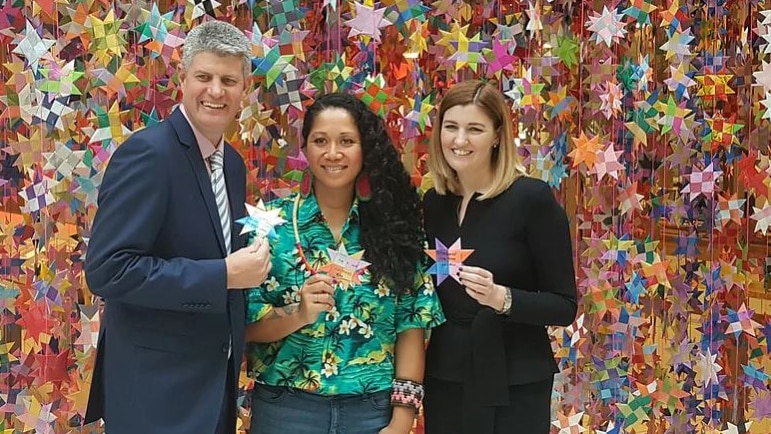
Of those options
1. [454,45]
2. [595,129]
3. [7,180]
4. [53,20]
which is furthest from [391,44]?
[7,180]

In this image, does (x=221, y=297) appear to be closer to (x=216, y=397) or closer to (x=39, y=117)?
(x=216, y=397)

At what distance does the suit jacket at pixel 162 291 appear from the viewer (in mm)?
1545

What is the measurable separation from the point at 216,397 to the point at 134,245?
40cm

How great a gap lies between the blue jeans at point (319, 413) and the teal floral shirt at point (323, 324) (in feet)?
0.07

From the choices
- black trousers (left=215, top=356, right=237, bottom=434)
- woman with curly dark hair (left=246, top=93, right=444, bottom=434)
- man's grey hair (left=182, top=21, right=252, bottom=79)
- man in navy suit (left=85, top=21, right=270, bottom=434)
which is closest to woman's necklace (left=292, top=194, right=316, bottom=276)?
woman with curly dark hair (left=246, top=93, right=444, bottom=434)

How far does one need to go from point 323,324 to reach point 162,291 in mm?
390

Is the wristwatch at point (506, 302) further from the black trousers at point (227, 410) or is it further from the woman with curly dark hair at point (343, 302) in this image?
the black trousers at point (227, 410)

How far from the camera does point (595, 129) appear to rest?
2.90 metres

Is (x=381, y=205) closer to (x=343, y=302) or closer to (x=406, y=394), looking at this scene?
(x=343, y=302)

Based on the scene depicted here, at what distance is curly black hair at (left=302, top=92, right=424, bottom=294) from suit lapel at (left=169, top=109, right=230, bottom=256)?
28 cm

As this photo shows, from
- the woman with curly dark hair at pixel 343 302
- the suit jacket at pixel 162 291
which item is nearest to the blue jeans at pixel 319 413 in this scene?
the woman with curly dark hair at pixel 343 302

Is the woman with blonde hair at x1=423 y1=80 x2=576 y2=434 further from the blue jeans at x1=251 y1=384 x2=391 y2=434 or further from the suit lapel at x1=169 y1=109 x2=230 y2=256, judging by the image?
the suit lapel at x1=169 y1=109 x2=230 y2=256

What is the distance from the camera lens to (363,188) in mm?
1855

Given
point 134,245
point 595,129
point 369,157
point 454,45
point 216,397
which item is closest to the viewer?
point 134,245
